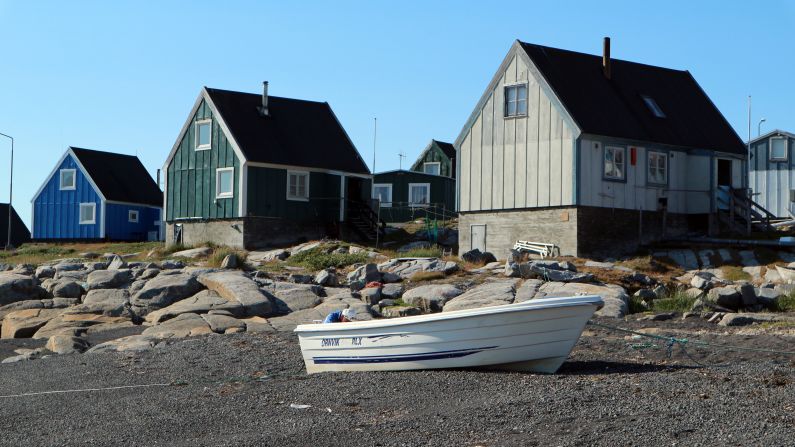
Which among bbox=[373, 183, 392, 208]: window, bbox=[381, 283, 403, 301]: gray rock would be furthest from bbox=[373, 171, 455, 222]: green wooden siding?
bbox=[381, 283, 403, 301]: gray rock

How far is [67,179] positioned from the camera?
5800 cm

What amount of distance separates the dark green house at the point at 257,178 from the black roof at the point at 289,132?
5cm

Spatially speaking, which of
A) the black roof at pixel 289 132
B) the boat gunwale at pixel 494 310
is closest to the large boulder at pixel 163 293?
the boat gunwale at pixel 494 310

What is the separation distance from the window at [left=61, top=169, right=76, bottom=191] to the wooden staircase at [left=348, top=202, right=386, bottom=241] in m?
18.4

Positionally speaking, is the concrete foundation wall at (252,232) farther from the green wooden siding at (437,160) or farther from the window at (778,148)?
the window at (778,148)

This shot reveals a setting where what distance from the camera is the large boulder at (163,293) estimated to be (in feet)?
91.6

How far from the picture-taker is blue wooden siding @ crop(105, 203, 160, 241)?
→ 56531 millimetres

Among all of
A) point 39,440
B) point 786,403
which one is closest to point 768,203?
point 786,403

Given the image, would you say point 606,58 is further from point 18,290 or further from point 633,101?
point 18,290

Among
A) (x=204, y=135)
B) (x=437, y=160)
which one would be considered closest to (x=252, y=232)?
(x=204, y=135)

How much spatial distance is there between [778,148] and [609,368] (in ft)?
121

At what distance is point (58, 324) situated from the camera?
87.8ft

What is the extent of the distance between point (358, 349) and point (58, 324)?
476 inches

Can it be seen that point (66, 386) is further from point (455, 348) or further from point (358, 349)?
point (455, 348)
